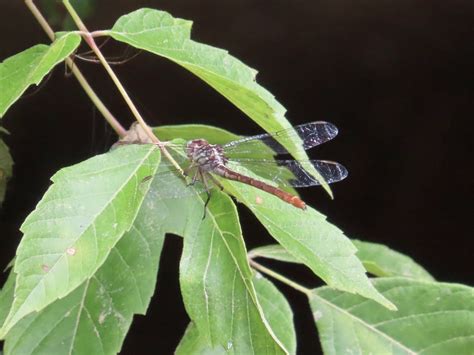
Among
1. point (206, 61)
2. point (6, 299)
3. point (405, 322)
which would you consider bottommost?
point (405, 322)

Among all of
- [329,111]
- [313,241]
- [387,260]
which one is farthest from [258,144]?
[329,111]

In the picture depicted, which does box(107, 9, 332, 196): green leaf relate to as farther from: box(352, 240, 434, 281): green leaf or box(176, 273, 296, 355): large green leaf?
box(352, 240, 434, 281): green leaf

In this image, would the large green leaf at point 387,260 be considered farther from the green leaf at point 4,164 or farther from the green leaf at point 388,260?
the green leaf at point 4,164

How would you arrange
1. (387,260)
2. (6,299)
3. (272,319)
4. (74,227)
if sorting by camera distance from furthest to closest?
(387,260) < (272,319) < (6,299) < (74,227)

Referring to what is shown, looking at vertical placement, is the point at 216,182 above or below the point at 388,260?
above

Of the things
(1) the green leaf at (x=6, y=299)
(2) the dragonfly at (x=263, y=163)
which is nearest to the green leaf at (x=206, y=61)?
(2) the dragonfly at (x=263, y=163)

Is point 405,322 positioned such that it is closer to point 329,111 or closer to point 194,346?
point 194,346

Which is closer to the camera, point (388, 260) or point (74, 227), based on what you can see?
point (74, 227)
